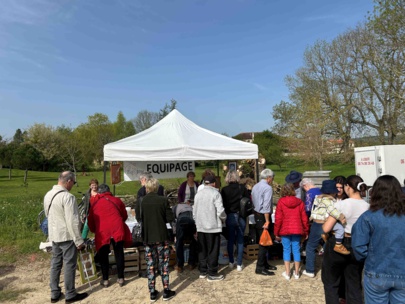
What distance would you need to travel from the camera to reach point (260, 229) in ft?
17.2

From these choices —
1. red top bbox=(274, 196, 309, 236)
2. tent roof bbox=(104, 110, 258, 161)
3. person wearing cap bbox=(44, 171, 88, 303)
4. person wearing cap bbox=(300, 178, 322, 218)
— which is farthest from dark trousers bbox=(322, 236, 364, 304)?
tent roof bbox=(104, 110, 258, 161)

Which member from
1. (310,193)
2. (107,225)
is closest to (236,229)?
(310,193)

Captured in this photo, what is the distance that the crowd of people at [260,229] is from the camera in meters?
2.26

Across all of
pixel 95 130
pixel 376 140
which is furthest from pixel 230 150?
pixel 95 130

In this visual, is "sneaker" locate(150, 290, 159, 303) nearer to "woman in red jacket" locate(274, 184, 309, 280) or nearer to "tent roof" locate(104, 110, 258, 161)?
"woman in red jacket" locate(274, 184, 309, 280)

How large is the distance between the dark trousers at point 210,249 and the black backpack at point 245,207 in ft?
1.82

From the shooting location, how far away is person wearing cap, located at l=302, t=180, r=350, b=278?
10.3 ft

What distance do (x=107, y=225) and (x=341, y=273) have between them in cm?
312

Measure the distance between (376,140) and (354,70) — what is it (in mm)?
6184

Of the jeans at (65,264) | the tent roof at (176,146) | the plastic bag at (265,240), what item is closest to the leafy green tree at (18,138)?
the tent roof at (176,146)

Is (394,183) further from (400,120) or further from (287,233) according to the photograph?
(400,120)

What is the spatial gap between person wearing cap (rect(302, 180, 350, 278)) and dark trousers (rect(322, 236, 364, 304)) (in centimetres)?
13

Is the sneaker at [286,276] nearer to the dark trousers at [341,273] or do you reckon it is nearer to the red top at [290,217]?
the red top at [290,217]

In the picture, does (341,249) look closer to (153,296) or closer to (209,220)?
(209,220)
